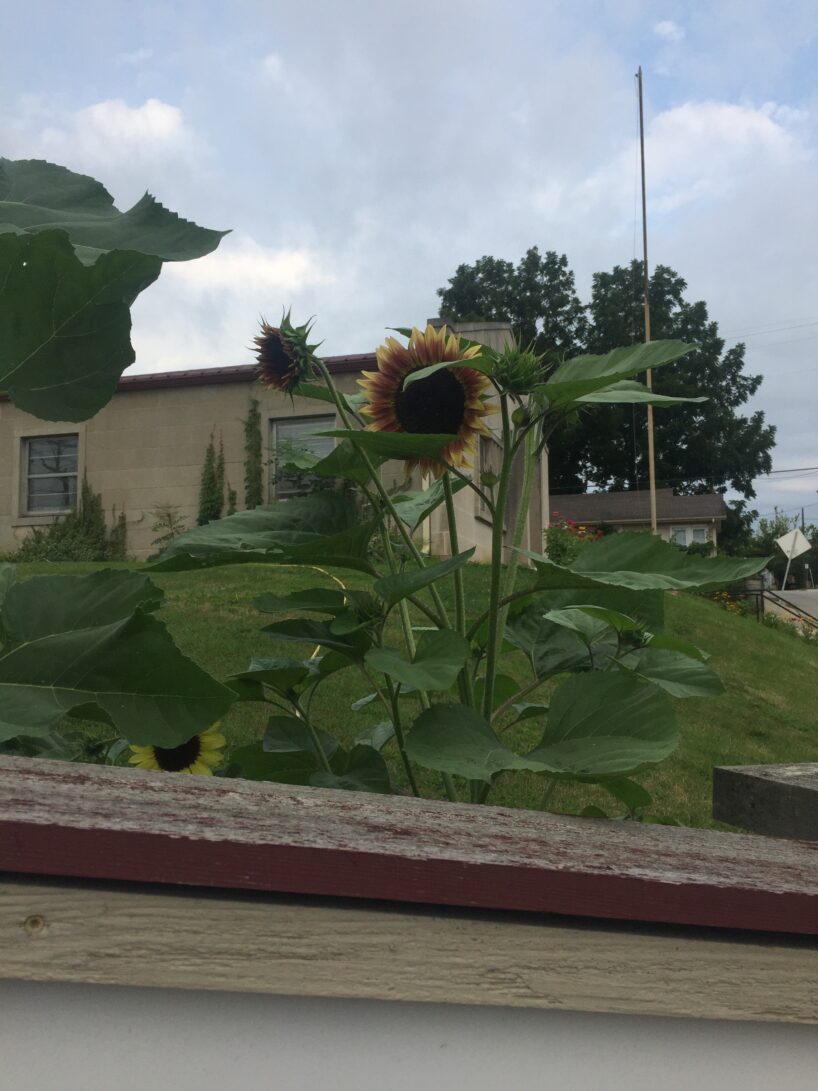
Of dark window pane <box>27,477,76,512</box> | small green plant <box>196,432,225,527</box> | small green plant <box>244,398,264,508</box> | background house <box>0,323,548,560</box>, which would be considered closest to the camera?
small green plant <box>244,398,264,508</box>

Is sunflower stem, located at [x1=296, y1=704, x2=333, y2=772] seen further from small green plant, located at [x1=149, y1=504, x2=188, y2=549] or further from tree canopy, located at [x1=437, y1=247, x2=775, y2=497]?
tree canopy, located at [x1=437, y1=247, x2=775, y2=497]

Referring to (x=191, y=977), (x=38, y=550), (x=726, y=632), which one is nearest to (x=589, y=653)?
(x=191, y=977)

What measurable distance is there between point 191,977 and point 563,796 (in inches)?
153

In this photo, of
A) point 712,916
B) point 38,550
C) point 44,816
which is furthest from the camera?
point 38,550

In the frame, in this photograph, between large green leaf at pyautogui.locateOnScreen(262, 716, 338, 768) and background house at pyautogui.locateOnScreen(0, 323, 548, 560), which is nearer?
large green leaf at pyautogui.locateOnScreen(262, 716, 338, 768)

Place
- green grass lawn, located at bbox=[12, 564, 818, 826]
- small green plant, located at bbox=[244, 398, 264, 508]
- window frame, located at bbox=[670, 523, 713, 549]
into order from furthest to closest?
window frame, located at bbox=[670, 523, 713, 549]
small green plant, located at bbox=[244, 398, 264, 508]
green grass lawn, located at bbox=[12, 564, 818, 826]

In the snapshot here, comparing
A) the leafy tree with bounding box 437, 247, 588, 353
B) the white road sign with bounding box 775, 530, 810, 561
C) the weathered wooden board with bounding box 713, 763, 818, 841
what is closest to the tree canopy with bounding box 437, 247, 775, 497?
the leafy tree with bounding box 437, 247, 588, 353

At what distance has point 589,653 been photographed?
1613mm

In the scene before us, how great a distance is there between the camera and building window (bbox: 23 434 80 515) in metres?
15.5

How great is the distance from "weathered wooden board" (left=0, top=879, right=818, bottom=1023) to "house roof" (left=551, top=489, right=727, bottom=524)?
3940cm

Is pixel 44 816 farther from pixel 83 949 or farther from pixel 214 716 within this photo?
pixel 214 716

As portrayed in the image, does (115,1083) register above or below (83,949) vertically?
below

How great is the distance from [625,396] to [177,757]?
102cm

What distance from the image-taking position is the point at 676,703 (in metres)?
6.66
